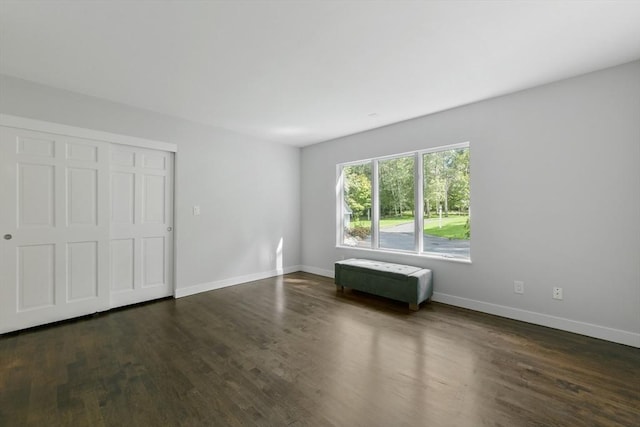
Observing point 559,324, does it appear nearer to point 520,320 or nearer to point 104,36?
point 520,320

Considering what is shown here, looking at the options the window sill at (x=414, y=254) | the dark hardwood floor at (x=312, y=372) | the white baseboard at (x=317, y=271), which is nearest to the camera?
the dark hardwood floor at (x=312, y=372)

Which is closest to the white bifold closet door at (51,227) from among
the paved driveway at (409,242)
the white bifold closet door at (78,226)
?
the white bifold closet door at (78,226)

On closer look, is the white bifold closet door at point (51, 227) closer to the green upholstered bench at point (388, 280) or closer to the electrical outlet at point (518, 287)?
the green upholstered bench at point (388, 280)

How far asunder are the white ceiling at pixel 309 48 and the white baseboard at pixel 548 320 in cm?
250

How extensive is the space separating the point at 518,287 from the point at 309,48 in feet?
11.0

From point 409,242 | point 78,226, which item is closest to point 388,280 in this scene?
point 409,242

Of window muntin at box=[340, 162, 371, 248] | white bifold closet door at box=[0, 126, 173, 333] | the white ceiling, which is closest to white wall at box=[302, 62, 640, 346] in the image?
the white ceiling

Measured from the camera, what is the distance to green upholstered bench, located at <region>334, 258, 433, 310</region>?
3469 millimetres

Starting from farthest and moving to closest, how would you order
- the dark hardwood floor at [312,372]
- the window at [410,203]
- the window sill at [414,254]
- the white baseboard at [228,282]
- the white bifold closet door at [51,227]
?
the white baseboard at [228,282] < the window at [410,203] < the window sill at [414,254] < the white bifold closet door at [51,227] < the dark hardwood floor at [312,372]

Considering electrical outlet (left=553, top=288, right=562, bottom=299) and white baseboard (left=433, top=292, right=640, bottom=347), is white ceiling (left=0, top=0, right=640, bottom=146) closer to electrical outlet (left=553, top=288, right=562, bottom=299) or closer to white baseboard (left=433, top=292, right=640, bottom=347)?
electrical outlet (left=553, top=288, right=562, bottom=299)

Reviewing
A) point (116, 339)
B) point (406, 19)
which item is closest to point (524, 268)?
point (406, 19)

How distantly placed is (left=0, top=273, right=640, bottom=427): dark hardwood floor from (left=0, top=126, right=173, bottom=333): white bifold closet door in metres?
0.35

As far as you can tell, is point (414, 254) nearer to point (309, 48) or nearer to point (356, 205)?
point (356, 205)

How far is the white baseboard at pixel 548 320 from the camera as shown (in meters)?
2.55
